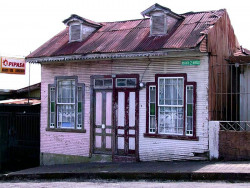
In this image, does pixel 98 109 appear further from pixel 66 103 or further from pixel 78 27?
pixel 78 27

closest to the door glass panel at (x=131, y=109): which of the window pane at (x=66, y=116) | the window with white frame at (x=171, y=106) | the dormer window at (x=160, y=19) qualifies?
the window with white frame at (x=171, y=106)

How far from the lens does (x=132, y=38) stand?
1387 centimetres

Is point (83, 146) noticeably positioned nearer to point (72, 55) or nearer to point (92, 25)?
point (72, 55)

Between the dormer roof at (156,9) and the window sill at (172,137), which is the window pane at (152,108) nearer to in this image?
the window sill at (172,137)

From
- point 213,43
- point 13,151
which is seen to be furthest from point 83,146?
point 213,43

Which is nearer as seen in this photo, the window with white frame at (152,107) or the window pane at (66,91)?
the window with white frame at (152,107)

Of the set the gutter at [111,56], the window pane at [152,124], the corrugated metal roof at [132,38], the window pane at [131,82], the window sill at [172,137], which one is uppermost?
the corrugated metal roof at [132,38]

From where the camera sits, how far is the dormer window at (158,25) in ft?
43.7

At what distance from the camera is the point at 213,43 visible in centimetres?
1252

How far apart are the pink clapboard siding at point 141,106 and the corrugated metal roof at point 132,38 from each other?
0.52 m

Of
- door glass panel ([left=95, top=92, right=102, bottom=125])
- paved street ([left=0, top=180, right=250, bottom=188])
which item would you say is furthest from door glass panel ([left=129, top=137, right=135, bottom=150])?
paved street ([left=0, top=180, right=250, bottom=188])

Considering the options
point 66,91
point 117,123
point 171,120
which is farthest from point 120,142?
point 66,91

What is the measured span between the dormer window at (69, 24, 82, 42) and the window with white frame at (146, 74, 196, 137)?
3783 millimetres

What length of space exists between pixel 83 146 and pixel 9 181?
9.29 ft
